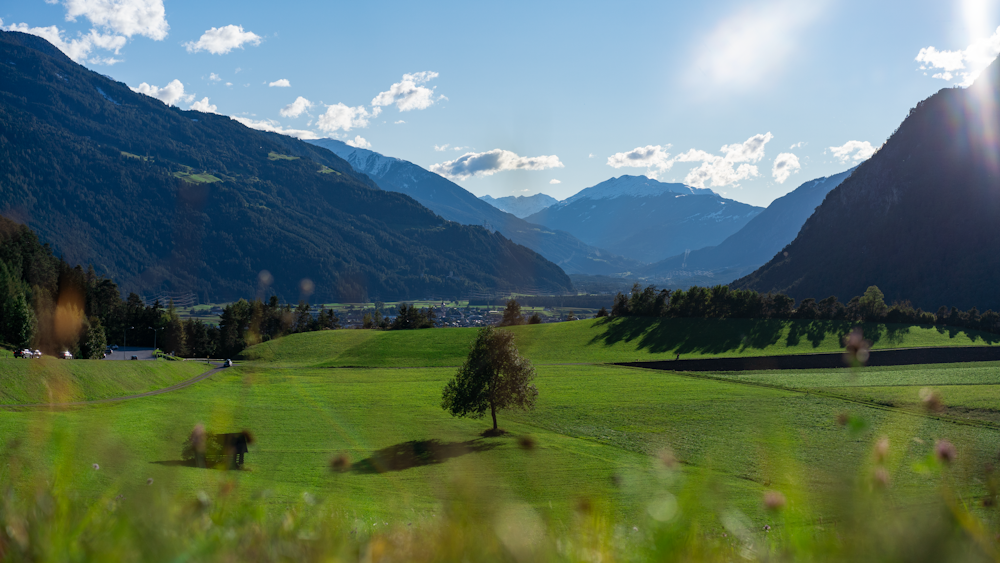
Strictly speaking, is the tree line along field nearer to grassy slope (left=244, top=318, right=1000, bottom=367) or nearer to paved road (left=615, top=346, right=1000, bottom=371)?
paved road (left=615, top=346, right=1000, bottom=371)

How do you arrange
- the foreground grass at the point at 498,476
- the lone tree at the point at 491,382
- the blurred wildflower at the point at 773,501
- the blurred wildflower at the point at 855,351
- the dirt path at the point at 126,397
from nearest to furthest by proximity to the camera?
the foreground grass at the point at 498,476 → the blurred wildflower at the point at 773,501 → the blurred wildflower at the point at 855,351 → the dirt path at the point at 126,397 → the lone tree at the point at 491,382

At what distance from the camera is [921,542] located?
5.76 feet

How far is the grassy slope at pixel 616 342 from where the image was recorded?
9738cm

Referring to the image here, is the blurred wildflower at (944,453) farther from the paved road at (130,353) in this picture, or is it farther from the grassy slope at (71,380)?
the paved road at (130,353)

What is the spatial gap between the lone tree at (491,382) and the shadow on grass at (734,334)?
6364 centimetres

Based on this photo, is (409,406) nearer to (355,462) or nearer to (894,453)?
(355,462)

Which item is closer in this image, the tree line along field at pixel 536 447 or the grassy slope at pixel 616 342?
the tree line along field at pixel 536 447

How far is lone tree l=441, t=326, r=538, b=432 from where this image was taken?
42.3 metres

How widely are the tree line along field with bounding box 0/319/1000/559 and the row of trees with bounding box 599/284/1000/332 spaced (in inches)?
1291

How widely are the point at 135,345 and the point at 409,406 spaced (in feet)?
351

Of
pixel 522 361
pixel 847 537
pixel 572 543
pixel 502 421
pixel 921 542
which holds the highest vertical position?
pixel 921 542

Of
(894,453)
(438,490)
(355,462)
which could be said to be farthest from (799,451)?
(355,462)

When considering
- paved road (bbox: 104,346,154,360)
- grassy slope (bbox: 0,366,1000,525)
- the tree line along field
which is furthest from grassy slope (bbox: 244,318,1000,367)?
grassy slope (bbox: 0,366,1000,525)

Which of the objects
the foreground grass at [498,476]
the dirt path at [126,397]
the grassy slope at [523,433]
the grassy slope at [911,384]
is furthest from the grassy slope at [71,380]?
the grassy slope at [911,384]
